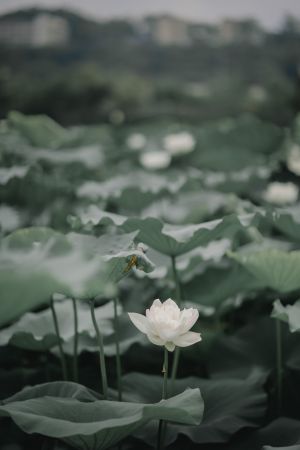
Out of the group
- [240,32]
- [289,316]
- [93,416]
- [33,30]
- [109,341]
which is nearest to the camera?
[93,416]

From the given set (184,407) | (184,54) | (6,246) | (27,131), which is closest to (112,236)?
(6,246)

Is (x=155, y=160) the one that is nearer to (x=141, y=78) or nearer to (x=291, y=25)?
(x=141, y=78)

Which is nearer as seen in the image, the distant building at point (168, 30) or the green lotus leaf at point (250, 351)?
the green lotus leaf at point (250, 351)

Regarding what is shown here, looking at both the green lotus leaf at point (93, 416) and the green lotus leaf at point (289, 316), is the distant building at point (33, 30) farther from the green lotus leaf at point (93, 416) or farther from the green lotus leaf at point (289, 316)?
the green lotus leaf at point (93, 416)

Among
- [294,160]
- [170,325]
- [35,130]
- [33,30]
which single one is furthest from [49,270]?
[33,30]

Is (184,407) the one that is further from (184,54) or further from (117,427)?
(184,54)

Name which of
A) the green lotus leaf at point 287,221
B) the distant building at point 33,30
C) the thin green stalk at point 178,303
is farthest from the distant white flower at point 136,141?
the thin green stalk at point 178,303

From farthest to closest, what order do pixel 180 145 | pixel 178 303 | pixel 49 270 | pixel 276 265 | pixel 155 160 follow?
pixel 180 145, pixel 155 160, pixel 178 303, pixel 276 265, pixel 49 270
